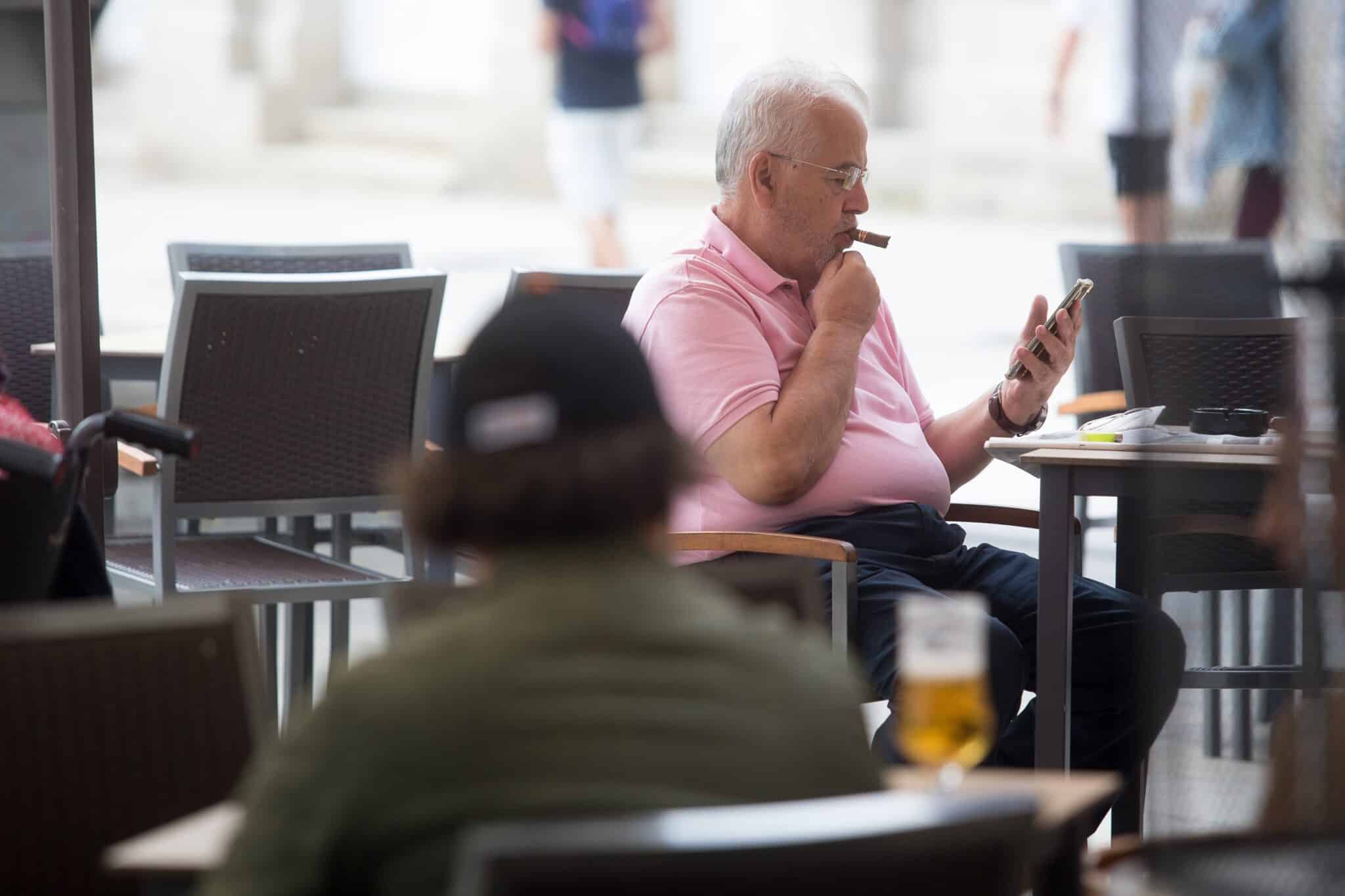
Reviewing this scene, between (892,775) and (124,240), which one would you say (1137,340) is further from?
(124,240)

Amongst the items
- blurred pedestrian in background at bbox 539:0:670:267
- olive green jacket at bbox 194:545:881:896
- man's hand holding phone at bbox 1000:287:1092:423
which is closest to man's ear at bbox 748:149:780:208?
man's hand holding phone at bbox 1000:287:1092:423

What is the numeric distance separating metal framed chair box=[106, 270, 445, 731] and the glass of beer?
195 centimetres

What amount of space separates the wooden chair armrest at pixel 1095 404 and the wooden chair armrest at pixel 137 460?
179 cm

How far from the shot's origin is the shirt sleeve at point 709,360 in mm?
2857

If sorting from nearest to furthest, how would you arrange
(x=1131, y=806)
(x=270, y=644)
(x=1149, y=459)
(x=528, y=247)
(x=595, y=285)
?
(x=1149, y=459) → (x=1131, y=806) → (x=270, y=644) → (x=595, y=285) → (x=528, y=247)

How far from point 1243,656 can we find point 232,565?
190 centimetres

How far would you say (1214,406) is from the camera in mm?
2842

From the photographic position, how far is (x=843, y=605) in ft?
9.01

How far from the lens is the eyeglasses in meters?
3.05

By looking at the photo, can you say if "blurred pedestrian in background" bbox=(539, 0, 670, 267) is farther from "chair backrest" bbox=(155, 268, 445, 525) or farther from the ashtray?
the ashtray

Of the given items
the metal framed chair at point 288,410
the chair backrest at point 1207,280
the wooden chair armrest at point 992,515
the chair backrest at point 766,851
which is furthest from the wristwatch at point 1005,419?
the chair backrest at point 766,851

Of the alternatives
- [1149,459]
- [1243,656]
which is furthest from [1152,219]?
[1243,656]

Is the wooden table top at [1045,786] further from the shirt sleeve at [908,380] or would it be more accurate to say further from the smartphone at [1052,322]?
the shirt sleeve at [908,380]

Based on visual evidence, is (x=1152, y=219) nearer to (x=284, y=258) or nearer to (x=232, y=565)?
(x=232, y=565)
